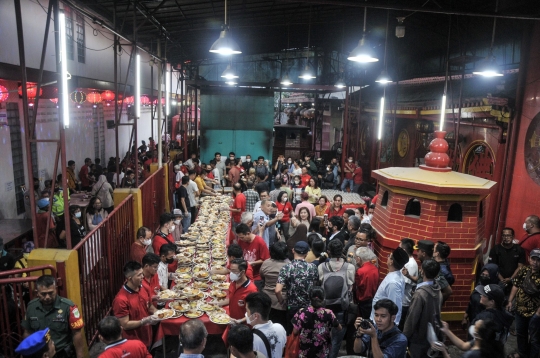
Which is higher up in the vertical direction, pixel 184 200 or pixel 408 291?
pixel 184 200

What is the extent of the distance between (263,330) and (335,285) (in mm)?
1495

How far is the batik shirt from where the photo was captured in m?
4.97

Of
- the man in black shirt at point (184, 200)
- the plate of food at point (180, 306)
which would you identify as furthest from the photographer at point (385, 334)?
the man in black shirt at point (184, 200)

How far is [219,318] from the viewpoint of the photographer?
507 centimetres

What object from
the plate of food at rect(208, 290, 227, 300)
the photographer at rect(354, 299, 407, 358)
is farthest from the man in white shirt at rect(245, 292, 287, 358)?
the plate of food at rect(208, 290, 227, 300)

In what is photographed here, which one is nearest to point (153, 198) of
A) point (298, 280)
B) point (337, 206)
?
point (337, 206)

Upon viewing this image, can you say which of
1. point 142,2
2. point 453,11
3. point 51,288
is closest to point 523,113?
point 453,11

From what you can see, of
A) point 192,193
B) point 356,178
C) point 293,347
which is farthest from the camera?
point 356,178

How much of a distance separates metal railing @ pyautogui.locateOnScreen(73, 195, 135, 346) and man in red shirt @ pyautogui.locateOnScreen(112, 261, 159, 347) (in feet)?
3.31

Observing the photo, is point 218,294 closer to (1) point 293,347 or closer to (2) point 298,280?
(2) point 298,280

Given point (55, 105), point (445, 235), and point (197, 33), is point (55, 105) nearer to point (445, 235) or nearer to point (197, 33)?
point (197, 33)

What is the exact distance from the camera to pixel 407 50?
675 inches

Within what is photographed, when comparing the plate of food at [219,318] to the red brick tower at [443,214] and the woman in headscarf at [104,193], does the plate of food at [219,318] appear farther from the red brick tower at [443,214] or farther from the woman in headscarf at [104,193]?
the woman in headscarf at [104,193]

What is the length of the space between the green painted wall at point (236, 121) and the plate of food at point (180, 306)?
13670 mm
